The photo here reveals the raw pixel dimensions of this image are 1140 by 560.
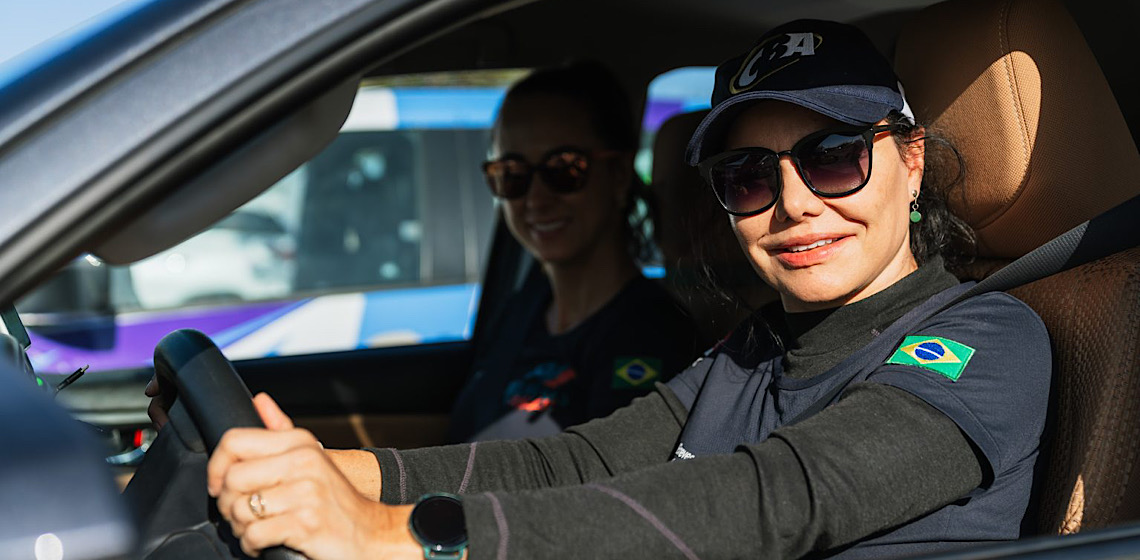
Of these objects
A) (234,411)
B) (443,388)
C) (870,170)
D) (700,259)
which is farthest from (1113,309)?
(443,388)

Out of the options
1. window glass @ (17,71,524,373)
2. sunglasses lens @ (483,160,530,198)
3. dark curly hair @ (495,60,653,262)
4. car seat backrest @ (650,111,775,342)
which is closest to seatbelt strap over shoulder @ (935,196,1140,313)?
car seat backrest @ (650,111,775,342)

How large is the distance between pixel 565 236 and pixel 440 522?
1529 mm

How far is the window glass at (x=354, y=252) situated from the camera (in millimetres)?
4539

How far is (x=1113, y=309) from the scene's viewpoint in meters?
1.46

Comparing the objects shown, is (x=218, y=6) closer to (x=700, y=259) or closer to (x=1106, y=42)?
(x=700, y=259)

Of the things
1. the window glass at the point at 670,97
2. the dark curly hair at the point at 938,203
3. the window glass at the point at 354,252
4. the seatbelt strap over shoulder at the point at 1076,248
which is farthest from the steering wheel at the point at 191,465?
the window glass at the point at 354,252

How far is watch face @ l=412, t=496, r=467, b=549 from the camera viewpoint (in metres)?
1.10

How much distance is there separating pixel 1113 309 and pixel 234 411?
1.11 metres

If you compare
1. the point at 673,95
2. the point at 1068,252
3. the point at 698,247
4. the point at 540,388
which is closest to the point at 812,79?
the point at 1068,252

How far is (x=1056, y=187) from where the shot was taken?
5.26 feet

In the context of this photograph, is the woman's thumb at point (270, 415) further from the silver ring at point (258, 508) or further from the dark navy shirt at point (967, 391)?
the dark navy shirt at point (967, 391)

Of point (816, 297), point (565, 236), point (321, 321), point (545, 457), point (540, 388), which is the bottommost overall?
point (321, 321)

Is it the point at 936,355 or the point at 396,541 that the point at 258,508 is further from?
the point at 936,355

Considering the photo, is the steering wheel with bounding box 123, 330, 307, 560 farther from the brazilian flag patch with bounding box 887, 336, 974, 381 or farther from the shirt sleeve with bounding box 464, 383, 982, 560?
the brazilian flag patch with bounding box 887, 336, 974, 381
